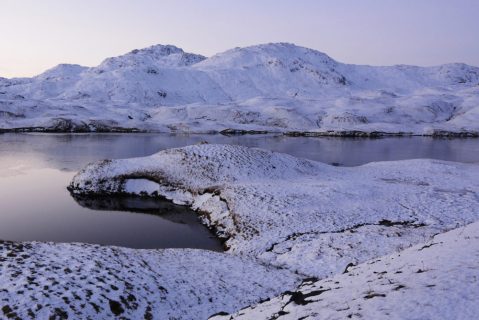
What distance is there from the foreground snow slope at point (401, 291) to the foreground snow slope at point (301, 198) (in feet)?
23.3

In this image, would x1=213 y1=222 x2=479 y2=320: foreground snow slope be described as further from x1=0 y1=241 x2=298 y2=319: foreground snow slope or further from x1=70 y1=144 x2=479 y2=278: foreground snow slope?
x1=70 y1=144 x2=479 y2=278: foreground snow slope

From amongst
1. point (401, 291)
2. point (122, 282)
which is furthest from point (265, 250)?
point (401, 291)

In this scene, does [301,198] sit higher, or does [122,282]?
[301,198]

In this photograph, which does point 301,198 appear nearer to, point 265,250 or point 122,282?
point 265,250

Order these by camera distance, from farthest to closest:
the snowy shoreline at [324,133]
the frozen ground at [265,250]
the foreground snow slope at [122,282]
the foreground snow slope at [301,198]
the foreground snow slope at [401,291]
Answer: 1. the snowy shoreline at [324,133]
2. the foreground snow slope at [301,198]
3. the foreground snow slope at [122,282]
4. the frozen ground at [265,250]
5. the foreground snow slope at [401,291]

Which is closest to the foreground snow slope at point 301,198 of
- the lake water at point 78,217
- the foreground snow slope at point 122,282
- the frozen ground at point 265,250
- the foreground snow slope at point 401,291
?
the frozen ground at point 265,250

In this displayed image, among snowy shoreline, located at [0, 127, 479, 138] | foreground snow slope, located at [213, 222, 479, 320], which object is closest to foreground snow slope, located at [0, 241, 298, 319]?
foreground snow slope, located at [213, 222, 479, 320]

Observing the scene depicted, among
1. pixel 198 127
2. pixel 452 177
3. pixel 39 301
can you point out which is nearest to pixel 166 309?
pixel 39 301

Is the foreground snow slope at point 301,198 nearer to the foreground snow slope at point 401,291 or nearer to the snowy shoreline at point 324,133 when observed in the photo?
the foreground snow slope at point 401,291

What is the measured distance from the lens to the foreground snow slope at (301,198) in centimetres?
2256

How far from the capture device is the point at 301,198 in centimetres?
3062

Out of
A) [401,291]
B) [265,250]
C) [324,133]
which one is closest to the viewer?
[401,291]

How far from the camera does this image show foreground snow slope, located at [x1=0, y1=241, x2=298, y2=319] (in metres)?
12.8

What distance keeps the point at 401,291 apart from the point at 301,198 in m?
20.9
